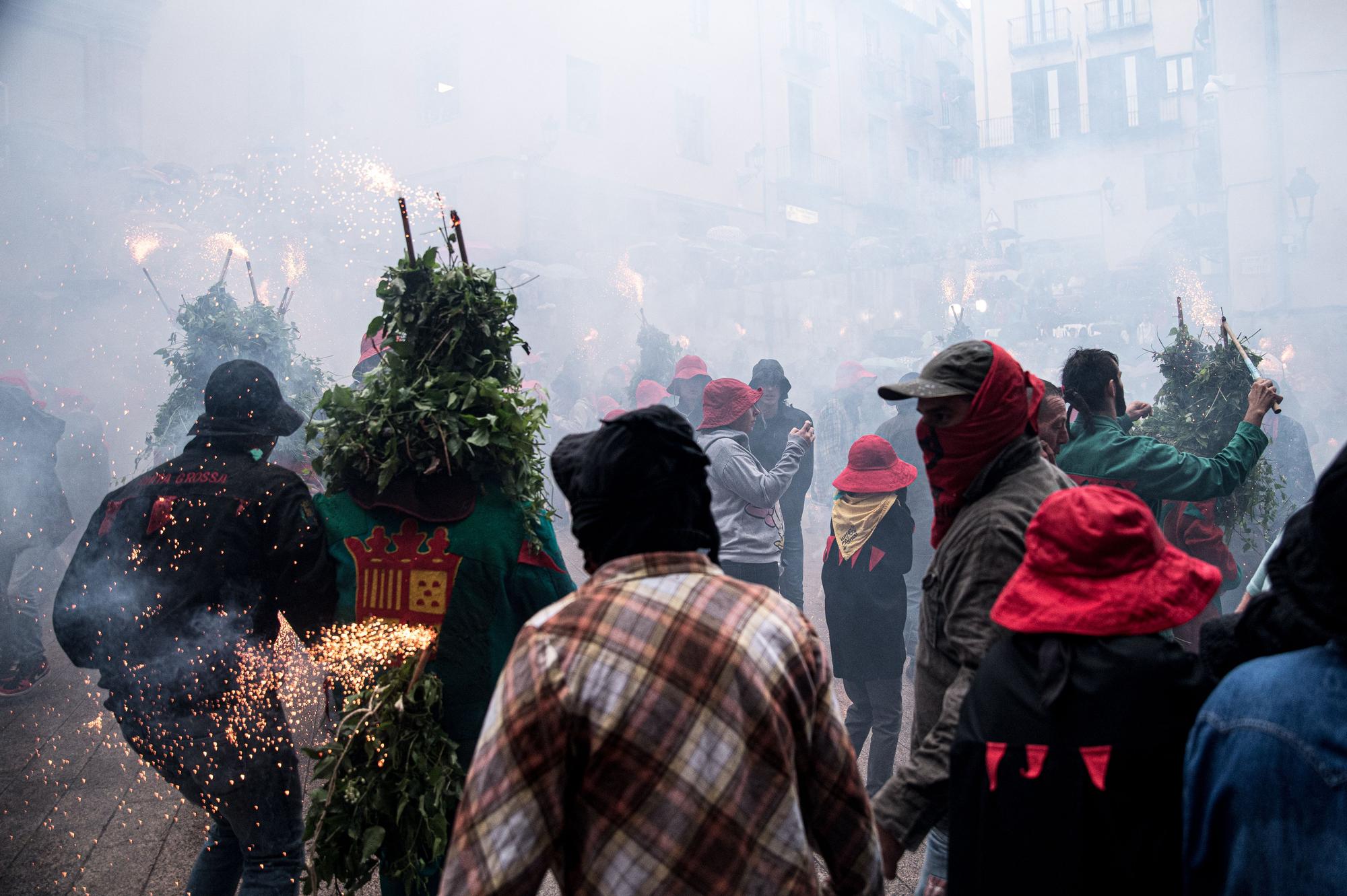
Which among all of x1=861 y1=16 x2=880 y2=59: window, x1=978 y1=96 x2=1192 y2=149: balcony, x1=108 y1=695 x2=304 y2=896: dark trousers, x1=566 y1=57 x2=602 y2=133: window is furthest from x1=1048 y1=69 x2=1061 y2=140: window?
x1=108 y1=695 x2=304 y2=896: dark trousers

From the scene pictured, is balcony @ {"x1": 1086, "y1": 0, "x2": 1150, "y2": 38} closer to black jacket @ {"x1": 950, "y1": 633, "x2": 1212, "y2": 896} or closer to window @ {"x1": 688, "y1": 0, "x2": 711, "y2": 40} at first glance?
window @ {"x1": 688, "y1": 0, "x2": 711, "y2": 40}

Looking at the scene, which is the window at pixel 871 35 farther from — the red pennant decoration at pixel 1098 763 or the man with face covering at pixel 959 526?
the red pennant decoration at pixel 1098 763

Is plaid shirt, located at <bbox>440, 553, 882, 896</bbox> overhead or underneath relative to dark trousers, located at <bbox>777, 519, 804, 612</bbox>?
overhead

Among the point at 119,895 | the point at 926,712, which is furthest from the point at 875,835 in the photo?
the point at 119,895

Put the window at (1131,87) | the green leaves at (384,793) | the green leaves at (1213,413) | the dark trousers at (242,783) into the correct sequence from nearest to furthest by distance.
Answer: the green leaves at (384,793) → the dark trousers at (242,783) → the green leaves at (1213,413) → the window at (1131,87)

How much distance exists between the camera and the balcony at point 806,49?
3288 cm

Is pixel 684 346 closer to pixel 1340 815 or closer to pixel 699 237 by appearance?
pixel 699 237

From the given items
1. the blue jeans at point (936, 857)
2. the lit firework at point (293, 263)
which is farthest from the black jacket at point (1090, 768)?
the lit firework at point (293, 263)

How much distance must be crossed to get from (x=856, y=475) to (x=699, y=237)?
2437 centimetres

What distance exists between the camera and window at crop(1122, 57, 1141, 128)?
1355 inches

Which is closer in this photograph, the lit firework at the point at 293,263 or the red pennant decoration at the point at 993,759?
the red pennant decoration at the point at 993,759

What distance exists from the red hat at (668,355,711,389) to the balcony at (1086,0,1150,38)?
112ft

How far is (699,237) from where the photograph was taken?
28.1m

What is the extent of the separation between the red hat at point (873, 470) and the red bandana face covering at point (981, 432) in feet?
7.85
